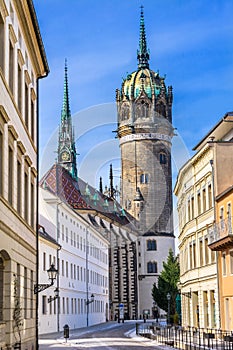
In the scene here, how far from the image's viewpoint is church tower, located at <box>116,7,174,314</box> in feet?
389

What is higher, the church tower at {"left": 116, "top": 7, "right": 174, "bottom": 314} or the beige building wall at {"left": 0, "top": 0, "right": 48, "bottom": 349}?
the church tower at {"left": 116, "top": 7, "right": 174, "bottom": 314}

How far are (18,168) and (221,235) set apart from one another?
16.8 metres

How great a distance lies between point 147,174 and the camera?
392 ft

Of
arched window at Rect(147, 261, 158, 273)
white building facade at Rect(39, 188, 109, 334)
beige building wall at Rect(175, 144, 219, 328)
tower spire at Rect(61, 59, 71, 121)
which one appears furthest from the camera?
tower spire at Rect(61, 59, 71, 121)

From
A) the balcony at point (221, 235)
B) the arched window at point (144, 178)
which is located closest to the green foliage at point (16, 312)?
the balcony at point (221, 235)

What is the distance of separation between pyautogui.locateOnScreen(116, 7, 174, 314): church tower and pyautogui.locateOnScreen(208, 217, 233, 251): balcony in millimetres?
80399

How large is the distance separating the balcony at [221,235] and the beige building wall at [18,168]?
11.0m

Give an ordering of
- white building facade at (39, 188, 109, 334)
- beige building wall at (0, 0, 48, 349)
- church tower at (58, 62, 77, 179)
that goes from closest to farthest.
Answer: beige building wall at (0, 0, 48, 349) < white building facade at (39, 188, 109, 334) < church tower at (58, 62, 77, 179)

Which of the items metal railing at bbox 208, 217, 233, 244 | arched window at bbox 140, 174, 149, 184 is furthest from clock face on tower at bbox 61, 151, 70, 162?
metal railing at bbox 208, 217, 233, 244

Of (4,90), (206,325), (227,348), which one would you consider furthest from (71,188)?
(4,90)

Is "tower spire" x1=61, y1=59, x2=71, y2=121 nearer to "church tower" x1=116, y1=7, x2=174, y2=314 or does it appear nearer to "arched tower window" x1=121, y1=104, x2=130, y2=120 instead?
"church tower" x1=116, y1=7, x2=174, y2=314

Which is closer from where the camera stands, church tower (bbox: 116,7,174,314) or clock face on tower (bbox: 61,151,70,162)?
church tower (bbox: 116,7,174,314)

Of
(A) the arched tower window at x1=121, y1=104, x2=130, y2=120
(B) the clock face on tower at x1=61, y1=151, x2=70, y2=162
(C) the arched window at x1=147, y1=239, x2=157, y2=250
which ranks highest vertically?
(A) the arched tower window at x1=121, y1=104, x2=130, y2=120

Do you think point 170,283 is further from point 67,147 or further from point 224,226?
point 67,147
